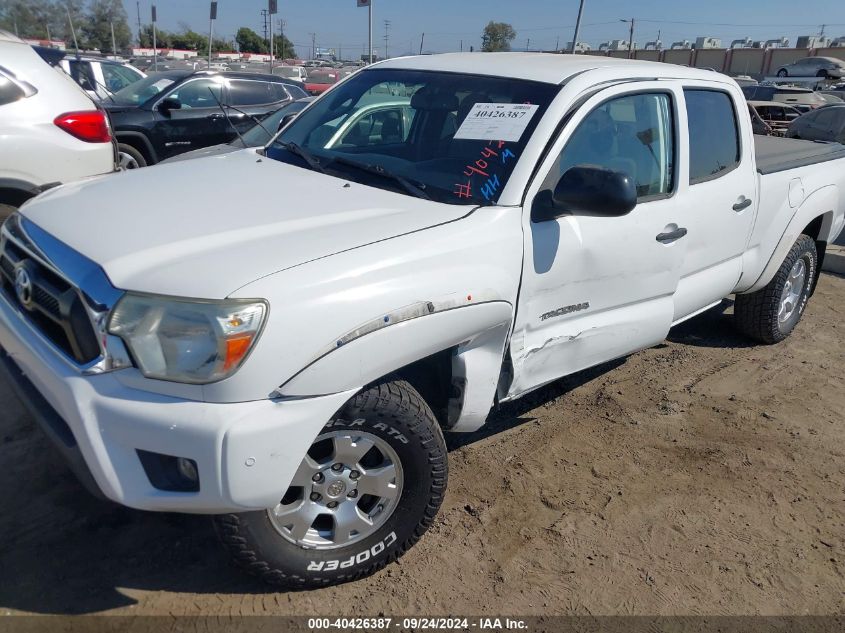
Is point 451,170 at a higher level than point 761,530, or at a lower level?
higher

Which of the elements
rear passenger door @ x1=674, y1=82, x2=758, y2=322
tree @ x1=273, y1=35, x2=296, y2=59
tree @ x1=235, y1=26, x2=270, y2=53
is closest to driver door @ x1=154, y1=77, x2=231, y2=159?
rear passenger door @ x1=674, y1=82, x2=758, y2=322

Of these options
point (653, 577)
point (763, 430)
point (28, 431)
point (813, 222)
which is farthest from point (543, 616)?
point (813, 222)

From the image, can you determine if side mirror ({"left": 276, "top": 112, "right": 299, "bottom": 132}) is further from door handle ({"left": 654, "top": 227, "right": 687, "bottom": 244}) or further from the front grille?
door handle ({"left": 654, "top": 227, "right": 687, "bottom": 244})

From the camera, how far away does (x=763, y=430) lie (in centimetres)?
401

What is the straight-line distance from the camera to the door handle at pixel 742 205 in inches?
161

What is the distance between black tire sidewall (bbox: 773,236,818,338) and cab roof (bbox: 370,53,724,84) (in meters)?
1.59

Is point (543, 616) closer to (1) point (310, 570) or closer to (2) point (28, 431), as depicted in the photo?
(1) point (310, 570)

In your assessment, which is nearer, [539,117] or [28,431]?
[539,117]

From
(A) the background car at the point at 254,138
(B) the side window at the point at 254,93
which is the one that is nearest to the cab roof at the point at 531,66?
(A) the background car at the point at 254,138

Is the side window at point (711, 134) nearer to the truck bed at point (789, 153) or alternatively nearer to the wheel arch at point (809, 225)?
the truck bed at point (789, 153)

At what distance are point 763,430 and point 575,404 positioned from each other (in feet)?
3.43

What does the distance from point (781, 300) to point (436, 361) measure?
3411mm

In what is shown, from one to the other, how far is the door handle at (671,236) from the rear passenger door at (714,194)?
3.2 inches

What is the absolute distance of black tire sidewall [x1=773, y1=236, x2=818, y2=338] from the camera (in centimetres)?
495
